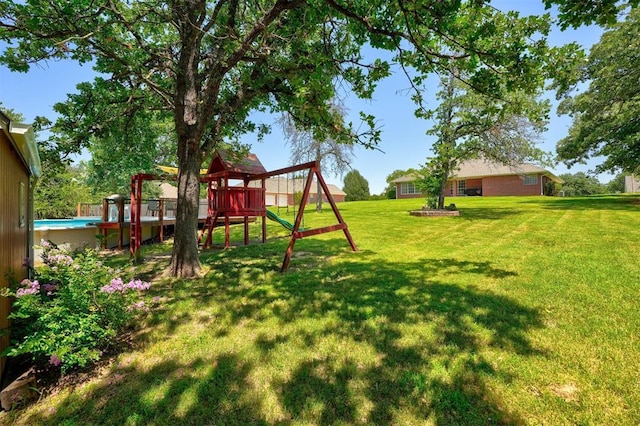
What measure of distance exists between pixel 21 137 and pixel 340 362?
390cm

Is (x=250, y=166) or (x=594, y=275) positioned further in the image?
(x=250, y=166)

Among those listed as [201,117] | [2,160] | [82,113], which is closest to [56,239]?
[82,113]

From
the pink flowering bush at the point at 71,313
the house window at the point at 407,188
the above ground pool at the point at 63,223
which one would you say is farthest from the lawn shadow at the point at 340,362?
the house window at the point at 407,188

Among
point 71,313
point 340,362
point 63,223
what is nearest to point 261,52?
point 71,313

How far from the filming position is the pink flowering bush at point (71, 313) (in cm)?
277

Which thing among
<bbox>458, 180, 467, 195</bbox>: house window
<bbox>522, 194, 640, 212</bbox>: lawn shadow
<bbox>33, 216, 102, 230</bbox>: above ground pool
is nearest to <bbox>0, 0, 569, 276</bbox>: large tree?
<bbox>33, 216, 102, 230</bbox>: above ground pool

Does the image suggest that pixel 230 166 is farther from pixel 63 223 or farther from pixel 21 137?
pixel 63 223

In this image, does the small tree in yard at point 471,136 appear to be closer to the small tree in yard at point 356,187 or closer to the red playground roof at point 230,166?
the red playground roof at point 230,166

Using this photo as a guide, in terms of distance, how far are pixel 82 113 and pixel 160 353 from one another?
6.78 m

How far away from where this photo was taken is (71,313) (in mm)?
3037

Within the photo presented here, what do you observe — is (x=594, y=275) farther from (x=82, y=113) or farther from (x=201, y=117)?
(x=82, y=113)

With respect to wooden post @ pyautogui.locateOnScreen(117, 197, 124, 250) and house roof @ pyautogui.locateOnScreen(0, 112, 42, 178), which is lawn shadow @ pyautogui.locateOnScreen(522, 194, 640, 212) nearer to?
house roof @ pyautogui.locateOnScreen(0, 112, 42, 178)

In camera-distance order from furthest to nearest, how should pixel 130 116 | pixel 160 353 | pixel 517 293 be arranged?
pixel 130 116 → pixel 517 293 → pixel 160 353

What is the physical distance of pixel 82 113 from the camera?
7.36 m
